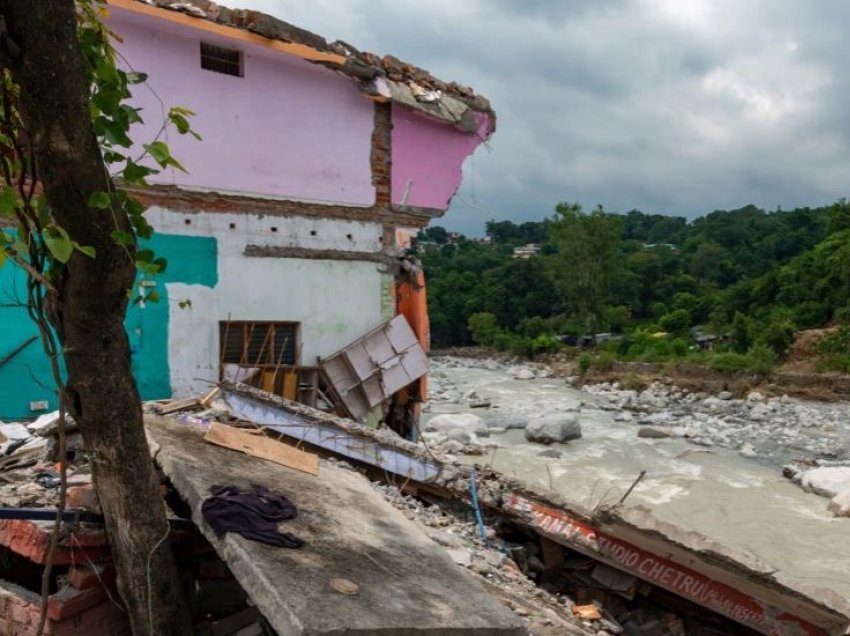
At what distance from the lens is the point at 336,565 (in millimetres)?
2740

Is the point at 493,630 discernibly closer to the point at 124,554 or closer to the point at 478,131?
the point at 124,554

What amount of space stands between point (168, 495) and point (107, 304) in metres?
1.42

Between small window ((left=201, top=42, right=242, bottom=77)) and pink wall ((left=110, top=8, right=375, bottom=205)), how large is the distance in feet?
0.37

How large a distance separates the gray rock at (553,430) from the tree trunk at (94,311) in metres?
13.7

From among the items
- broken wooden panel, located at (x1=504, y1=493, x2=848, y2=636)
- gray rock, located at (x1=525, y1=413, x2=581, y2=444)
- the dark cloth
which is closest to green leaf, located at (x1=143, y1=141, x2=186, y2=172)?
the dark cloth

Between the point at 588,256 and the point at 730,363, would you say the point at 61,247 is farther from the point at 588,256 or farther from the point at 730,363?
the point at 588,256

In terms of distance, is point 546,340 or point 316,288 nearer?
point 316,288

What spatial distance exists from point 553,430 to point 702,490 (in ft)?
13.1

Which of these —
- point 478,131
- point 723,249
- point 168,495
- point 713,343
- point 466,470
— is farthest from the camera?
point 723,249

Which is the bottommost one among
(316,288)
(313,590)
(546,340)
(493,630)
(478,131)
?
(546,340)

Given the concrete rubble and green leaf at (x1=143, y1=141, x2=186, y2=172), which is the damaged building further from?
green leaf at (x1=143, y1=141, x2=186, y2=172)

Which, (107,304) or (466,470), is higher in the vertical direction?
(107,304)

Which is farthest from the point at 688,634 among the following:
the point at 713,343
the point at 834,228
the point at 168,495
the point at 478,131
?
the point at 834,228

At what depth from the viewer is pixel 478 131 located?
962cm
